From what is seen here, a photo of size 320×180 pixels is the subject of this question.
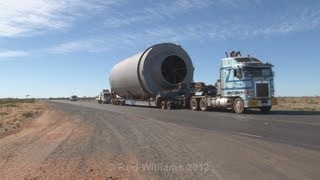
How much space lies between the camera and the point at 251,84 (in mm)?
28703

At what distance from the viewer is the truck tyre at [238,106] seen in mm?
28869

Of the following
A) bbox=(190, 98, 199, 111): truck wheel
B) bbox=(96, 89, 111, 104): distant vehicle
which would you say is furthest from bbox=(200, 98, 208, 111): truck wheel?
bbox=(96, 89, 111, 104): distant vehicle

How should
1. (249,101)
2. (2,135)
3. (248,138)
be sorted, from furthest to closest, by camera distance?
(249,101), (2,135), (248,138)

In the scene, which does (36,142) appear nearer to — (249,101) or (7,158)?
(7,158)

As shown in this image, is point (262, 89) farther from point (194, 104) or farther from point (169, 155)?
point (169, 155)

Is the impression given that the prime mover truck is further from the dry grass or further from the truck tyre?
the dry grass

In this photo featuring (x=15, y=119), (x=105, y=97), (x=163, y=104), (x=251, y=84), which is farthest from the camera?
(x=105, y=97)

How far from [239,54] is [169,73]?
1154 centimetres

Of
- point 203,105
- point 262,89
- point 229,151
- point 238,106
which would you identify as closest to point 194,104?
point 203,105

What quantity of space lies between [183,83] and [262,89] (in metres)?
11.7

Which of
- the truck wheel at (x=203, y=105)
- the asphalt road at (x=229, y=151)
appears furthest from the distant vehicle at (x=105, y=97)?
the asphalt road at (x=229, y=151)

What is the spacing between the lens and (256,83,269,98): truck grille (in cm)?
2864

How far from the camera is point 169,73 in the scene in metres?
41.8

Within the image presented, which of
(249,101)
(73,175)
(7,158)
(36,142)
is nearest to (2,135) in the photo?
(36,142)
